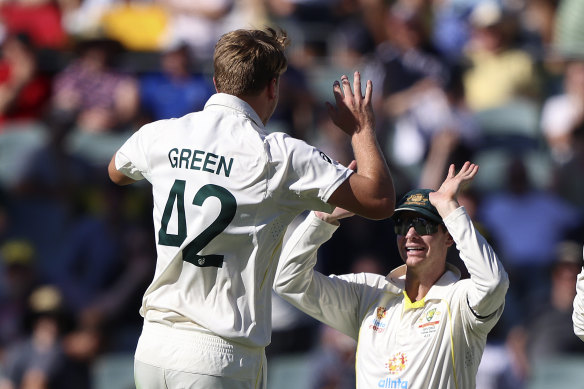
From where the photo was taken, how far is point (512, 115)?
33.7 feet

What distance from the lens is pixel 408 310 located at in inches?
179

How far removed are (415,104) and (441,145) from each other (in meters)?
0.54

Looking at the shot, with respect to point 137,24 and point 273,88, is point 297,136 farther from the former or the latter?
point 273,88

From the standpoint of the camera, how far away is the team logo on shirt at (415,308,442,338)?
4414 millimetres

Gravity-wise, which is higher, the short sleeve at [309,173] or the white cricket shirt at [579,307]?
the short sleeve at [309,173]

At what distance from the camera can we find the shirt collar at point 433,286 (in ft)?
14.8

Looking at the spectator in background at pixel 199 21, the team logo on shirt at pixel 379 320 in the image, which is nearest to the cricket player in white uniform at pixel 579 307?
the team logo on shirt at pixel 379 320

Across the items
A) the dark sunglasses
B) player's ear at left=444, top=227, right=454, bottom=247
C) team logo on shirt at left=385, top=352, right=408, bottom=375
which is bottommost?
team logo on shirt at left=385, top=352, right=408, bottom=375

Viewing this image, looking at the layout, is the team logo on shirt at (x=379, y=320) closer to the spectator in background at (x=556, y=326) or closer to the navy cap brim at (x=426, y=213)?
the navy cap brim at (x=426, y=213)

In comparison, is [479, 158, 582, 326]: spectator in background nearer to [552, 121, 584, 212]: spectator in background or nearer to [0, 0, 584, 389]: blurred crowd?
[0, 0, 584, 389]: blurred crowd

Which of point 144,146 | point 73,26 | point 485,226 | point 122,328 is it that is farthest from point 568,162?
point 144,146

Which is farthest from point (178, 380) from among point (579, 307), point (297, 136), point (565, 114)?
Answer: point (565, 114)

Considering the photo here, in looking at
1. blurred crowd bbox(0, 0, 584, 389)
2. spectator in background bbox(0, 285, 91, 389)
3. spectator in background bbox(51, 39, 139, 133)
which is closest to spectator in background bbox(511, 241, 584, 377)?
blurred crowd bbox(0, 0, 584, 389)

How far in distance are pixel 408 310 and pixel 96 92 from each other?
5.99m
